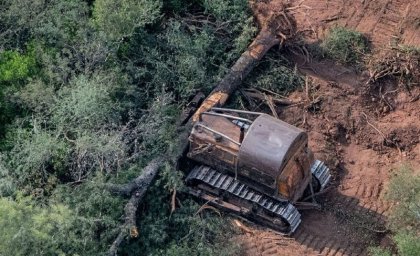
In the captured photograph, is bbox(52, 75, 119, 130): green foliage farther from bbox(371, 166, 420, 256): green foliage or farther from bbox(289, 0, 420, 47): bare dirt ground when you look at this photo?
bbox(371, 166, 420, 256): green foliage

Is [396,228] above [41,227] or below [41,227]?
above

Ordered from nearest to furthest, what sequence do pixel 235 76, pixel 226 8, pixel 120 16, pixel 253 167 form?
pixel 253 167
pixel 120 16
pixel 235 76
pixel 226 8

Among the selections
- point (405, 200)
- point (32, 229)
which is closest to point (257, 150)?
point (405, 200)

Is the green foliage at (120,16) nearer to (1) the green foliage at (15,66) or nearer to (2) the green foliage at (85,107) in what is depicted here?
(2) the green foliage at (85,107)

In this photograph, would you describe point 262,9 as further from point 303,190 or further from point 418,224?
point 418,224

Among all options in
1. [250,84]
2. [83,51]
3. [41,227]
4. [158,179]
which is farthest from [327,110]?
[41,227]

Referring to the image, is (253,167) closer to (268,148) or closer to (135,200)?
(268,148)

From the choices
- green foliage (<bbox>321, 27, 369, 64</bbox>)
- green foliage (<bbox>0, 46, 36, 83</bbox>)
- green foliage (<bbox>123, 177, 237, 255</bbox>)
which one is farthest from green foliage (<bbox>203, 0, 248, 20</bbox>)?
green foliage (<bbox>123, 177, 237, 255</bbox>)
